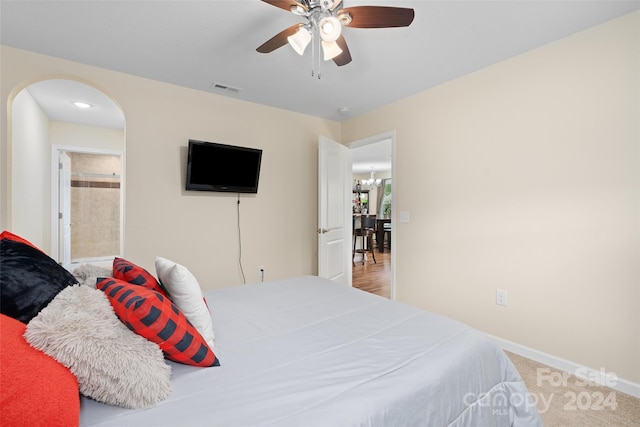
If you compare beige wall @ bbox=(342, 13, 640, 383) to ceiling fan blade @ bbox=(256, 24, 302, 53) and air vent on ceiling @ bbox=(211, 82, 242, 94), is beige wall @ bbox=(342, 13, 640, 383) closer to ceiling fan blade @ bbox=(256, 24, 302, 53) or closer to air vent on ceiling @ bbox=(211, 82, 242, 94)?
ceiling fan blade @ bbox=(256, 24, 302, 53)

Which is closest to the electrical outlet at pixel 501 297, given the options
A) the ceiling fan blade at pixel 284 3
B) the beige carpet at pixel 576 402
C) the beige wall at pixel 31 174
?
the beige carpet at pixel 576 402

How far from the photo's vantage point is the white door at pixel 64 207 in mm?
4667

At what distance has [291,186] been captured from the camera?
3754 mm

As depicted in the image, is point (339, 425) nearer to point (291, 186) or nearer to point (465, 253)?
point (465, 253)

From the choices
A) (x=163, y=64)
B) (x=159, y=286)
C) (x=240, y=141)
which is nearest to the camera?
(x=159, y=286)

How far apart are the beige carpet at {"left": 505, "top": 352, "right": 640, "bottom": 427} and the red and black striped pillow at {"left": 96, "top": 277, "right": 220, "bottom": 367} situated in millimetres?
1913

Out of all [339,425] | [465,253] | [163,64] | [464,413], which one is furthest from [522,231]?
[163,64]

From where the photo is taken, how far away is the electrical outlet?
246 cm

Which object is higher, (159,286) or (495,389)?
(159,286)

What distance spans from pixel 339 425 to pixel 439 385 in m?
0.44

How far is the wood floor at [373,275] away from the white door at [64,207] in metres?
4.79

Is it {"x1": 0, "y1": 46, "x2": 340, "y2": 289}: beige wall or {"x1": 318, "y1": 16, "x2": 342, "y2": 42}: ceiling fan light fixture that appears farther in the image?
{"x1": 0, "y1": 46, "x2": 340, "y2": 289}: beige wall

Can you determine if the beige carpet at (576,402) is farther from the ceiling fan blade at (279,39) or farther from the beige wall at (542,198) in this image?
the ceiling fan blade at (279,39)

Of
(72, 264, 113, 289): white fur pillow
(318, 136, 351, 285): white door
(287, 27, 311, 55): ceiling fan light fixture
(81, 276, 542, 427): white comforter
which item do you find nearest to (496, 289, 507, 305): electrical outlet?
(81, 276, 542, 427): white comforter
